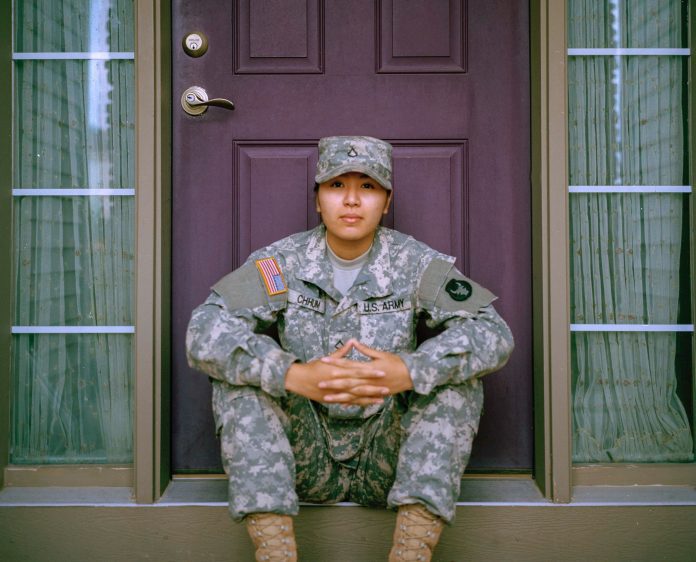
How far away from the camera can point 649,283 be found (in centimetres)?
196

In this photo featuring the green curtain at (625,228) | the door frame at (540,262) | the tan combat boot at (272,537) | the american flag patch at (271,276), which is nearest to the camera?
the tan combat boot at (272,537)

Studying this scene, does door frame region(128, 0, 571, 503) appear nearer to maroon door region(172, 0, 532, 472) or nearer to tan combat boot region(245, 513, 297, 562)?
maroon door region(172, 0, 532, 472)

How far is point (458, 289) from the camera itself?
5.46 ft

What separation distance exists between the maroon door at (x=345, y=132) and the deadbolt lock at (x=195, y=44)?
0.03 metres

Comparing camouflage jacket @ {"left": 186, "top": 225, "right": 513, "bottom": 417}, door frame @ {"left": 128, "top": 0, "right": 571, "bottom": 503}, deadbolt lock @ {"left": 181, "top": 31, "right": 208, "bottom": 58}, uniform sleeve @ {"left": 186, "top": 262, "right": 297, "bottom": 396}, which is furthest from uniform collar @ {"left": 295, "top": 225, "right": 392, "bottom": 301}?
deadbolt lock @ {"left": 181, "top": 31, "right": 208, "bottom": 58}

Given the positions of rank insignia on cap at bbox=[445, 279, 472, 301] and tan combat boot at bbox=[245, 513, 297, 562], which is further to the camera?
rank insignia on cap at bbox=[445, 279, 472, 301]

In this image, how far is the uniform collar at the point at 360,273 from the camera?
1699 millimetres

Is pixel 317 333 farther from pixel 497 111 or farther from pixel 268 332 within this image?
pixel 497 111

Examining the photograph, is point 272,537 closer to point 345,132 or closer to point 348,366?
point 348,366

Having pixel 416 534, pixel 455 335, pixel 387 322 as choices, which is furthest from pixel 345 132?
pixel 416 534

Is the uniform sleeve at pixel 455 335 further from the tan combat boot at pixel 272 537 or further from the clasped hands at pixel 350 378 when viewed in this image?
the tan combat boot at pixel 272 537

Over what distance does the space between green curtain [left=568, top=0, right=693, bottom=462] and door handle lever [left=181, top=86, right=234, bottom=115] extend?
3.81 ft

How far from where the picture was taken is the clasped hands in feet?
4.68

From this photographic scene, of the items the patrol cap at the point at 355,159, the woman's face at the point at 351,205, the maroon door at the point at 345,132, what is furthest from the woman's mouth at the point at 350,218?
the maroon door at the point at 345,132
